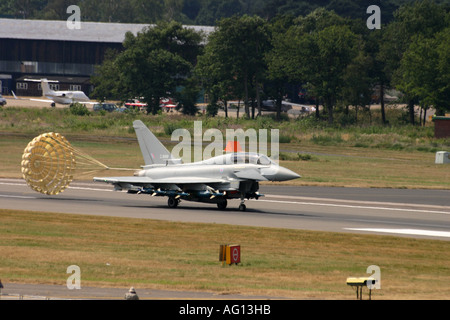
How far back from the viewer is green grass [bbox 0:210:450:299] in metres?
20.8

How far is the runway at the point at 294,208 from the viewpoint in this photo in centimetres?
3528

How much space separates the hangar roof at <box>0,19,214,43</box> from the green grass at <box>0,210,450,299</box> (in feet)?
407

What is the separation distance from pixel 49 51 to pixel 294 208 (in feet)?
406

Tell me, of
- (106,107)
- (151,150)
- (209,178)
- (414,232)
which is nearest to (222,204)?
(209,178)

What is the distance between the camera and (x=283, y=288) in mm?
20453

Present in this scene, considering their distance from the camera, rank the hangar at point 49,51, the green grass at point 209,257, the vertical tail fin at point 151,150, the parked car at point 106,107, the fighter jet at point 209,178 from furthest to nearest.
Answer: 1. the hangar at point 49,51
2. the parked car at point 106,107
3. the vertical tail fin at point 151,150
4. the fighter jet at point 209,178
5. the green grass at point 209,257

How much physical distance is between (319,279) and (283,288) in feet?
7.97

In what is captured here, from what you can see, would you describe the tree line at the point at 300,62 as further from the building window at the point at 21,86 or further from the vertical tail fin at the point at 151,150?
the vertical tail fin at the point at 151,150

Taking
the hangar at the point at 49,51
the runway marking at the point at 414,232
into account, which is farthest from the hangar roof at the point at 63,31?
the runway marking at the point at 414,232

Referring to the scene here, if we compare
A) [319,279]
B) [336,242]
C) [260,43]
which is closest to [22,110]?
[260,43]

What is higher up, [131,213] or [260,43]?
[260,43]

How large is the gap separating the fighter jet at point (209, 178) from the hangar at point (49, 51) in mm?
117582

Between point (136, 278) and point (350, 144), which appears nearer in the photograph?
point (136, 278)
